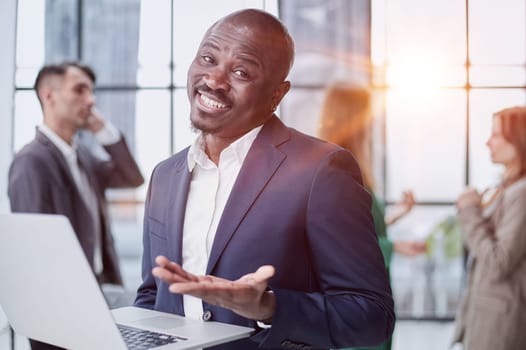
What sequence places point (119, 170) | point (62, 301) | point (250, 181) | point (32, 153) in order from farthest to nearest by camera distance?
1. point (119, 170)
2. point (32, 153)
3. point (250, 181)
4. point (62, 301)

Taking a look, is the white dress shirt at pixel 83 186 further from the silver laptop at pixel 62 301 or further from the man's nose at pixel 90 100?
the silver laptop at pixel 62 301

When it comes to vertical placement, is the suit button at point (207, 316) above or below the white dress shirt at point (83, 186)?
below

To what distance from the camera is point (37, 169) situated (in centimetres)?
282

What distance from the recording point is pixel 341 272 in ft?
4.37

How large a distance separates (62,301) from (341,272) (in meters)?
0.46

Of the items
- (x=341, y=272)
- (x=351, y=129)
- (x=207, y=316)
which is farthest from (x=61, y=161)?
(x=341, y=272)

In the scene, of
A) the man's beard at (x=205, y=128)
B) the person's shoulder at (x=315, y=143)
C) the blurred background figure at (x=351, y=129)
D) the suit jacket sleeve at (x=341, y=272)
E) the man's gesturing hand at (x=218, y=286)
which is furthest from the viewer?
the blurred background figure at (x=351, y=129)

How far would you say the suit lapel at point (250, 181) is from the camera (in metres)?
1.40

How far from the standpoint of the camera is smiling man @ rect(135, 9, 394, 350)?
131cm

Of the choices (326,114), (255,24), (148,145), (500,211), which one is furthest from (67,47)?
(255,24)

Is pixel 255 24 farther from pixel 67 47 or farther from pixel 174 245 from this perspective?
pixel 67 47

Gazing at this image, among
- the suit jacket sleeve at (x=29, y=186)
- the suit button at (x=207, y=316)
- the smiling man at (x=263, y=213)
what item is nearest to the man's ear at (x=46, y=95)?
the suit jacket sleeve at (x=29, y=186)

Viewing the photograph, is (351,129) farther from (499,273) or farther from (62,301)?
(62,301)

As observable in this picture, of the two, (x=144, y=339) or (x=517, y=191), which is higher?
(x=517, y=191)
